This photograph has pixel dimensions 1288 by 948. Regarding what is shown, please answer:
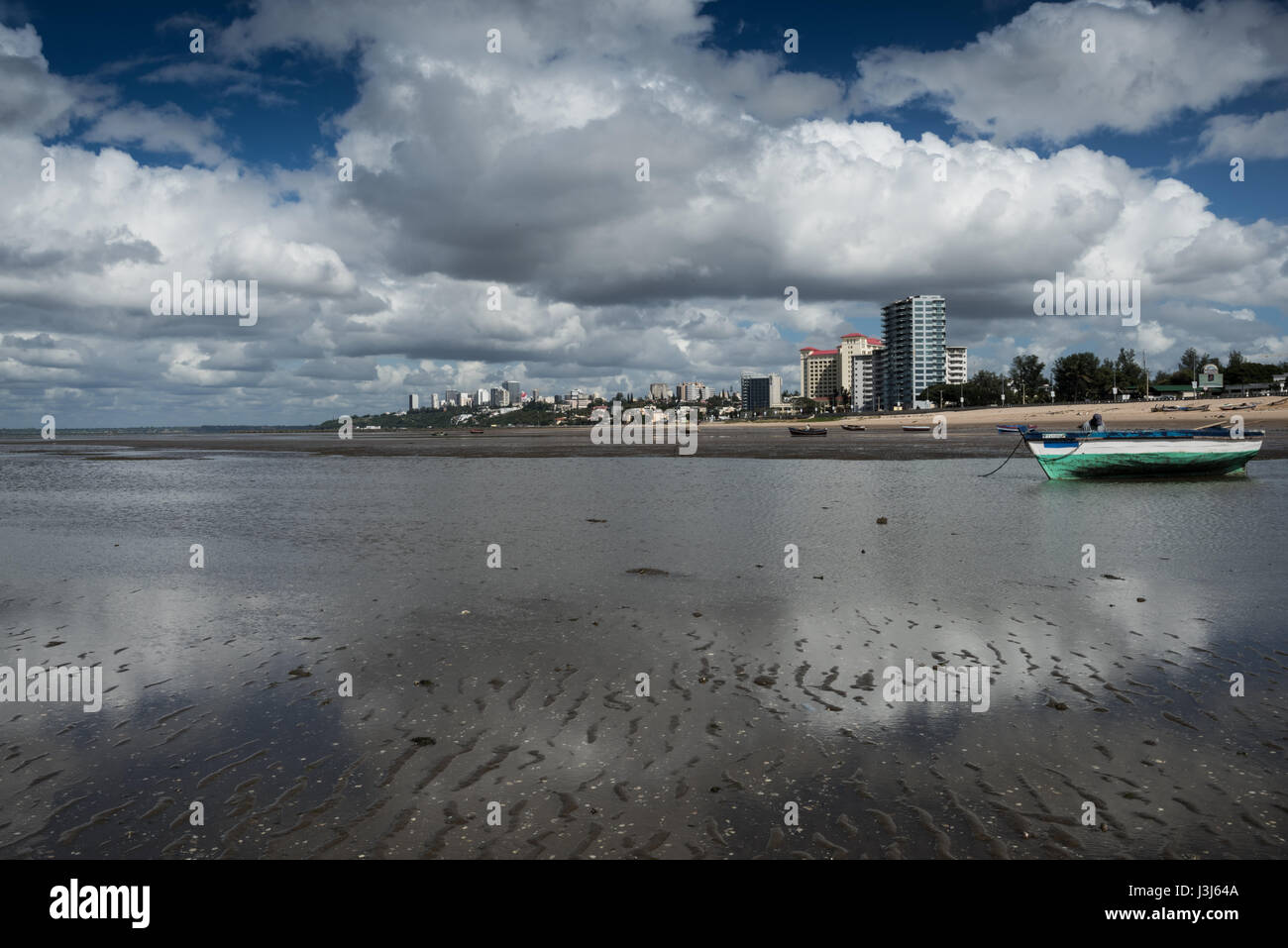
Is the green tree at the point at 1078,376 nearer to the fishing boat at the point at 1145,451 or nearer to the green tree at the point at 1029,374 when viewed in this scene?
the green tree at the point at 1029,374

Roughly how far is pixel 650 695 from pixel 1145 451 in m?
34.8

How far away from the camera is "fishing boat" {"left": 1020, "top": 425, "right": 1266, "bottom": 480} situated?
3425cm

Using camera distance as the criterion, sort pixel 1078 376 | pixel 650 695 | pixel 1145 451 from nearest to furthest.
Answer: pixel 650 695 < pixel 1145 451 < pixel 1078 376

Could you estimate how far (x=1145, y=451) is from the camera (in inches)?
1356

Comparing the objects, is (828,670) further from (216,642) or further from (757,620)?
(216,642)

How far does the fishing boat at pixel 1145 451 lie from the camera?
34.2 metres

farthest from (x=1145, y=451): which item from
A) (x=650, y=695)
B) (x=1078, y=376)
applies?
(x=1078, y=376)

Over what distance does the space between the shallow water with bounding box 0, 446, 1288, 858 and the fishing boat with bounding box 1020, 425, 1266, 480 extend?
1425 cm

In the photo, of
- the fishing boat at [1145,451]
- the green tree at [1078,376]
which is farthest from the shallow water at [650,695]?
the green tree at [1078,376]

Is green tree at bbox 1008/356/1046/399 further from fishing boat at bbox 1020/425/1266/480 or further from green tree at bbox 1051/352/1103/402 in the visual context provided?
fishing boat at bbox 1020/425/1266/480

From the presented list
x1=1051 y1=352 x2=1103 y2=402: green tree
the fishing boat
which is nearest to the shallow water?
the fishing boat

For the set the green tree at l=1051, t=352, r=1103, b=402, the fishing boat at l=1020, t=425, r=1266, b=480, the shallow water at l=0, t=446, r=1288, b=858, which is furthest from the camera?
the green tree at l=1051, t=352, r=1103, b=402

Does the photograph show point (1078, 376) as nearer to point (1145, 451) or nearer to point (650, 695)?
point (1145, 451)
